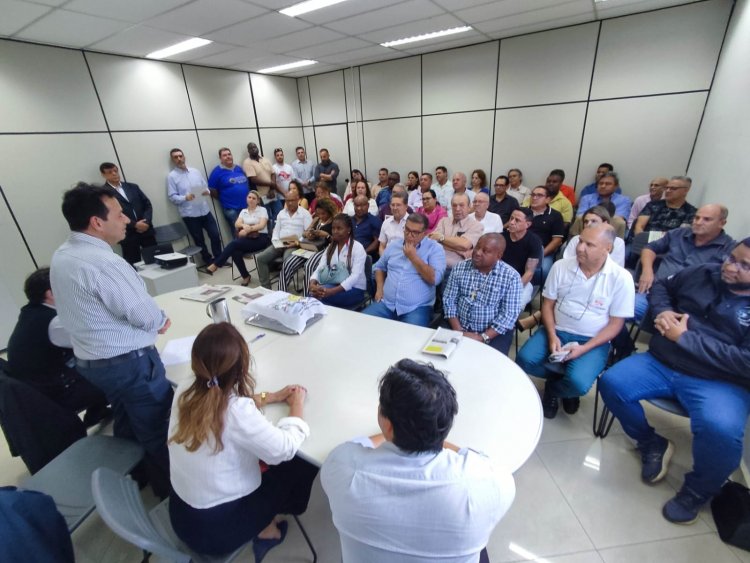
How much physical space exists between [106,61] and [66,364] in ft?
14.6

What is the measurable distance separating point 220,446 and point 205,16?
13.2 ft

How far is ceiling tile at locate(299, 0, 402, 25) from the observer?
3344 mm

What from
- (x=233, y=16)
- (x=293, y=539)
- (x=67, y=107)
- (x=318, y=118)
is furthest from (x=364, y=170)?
(x=293, y=539)

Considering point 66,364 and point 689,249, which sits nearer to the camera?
point 66,364

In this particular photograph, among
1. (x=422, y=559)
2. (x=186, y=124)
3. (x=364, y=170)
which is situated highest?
(x=186, y=124)

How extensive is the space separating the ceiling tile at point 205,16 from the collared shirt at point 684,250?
424 centimetres

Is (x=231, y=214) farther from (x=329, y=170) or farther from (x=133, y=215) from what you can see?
(x=329, y=170)

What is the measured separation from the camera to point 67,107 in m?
4.21

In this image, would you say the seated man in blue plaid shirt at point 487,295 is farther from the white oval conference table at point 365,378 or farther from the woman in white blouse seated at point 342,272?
the woman in white blouse seated at point 342,272

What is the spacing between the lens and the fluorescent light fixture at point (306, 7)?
3264 millimetres

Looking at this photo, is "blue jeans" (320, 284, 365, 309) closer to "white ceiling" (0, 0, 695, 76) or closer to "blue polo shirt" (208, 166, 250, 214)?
"white ceiling" (0, 0, 695, 76)

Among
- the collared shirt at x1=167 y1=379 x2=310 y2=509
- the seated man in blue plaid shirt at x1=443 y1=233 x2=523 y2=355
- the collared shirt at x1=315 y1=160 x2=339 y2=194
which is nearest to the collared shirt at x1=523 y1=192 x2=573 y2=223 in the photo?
the seated man in blue plaid shirt at x1=443 y1=233 x2=523 y2=355

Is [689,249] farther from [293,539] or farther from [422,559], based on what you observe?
[293,539]

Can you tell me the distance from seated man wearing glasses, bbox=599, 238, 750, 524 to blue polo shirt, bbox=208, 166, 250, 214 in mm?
5770
